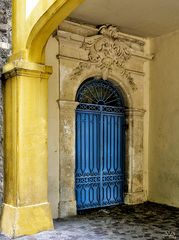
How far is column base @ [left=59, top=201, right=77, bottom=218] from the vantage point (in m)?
6.16

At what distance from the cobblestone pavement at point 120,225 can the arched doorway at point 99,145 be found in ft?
1.18

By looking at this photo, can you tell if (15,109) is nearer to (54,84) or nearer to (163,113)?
(54,84)

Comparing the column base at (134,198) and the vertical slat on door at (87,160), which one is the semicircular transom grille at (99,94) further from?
the column base at (134,198)

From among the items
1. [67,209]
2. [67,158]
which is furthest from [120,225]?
[67,158]

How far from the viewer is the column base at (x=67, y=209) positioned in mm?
6164

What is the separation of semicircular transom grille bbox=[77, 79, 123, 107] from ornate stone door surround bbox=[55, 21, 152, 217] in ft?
0.52

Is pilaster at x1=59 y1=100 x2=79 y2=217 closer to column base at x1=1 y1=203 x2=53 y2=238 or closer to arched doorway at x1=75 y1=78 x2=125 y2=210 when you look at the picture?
arched doorway at x1=75 y1=78 x2=125 y2=210

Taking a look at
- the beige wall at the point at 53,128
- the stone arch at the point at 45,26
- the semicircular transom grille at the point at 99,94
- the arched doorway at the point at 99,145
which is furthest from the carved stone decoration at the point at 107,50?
the stone arch at the point at 45,26

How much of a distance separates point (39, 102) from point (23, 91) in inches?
12.6

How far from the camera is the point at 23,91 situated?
5.16m

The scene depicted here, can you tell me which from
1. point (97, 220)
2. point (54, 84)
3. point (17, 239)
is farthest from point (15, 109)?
point (97, 220)

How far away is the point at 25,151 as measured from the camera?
5125 millimetres

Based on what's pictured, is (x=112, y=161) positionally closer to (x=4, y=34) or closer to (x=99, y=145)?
(x=99, y=145)

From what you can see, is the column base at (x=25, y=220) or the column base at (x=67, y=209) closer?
the column base at (x=25, y=220)
